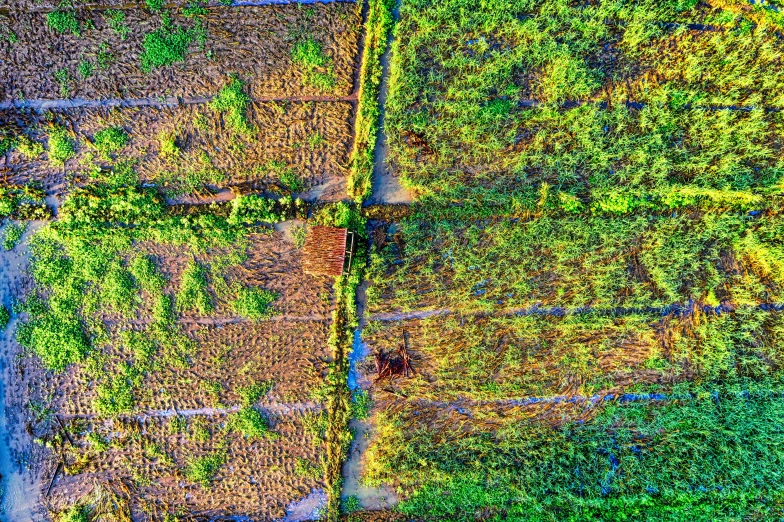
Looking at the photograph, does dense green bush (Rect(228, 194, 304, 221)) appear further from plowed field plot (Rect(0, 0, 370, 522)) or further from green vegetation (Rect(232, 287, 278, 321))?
green vegetation (Rect(232, 287, 278, 321))

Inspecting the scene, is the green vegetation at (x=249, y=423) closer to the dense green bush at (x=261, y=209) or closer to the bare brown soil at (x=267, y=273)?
the bare brown soil at (x=267, y=273)

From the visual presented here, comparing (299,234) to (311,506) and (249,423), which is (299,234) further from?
(311,506)

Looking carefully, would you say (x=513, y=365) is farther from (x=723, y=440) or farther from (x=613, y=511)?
(x=723, y=440)

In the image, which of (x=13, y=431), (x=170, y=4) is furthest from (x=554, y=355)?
(x=13, y=431)

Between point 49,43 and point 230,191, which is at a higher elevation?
point 49,43

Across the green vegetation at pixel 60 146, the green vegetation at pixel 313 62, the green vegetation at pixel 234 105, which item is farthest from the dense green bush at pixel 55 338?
the green vegetation at pixel 313 62

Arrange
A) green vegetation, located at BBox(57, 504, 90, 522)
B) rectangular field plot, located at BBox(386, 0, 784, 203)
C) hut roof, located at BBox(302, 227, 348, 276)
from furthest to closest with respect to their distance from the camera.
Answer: rectangular field plot, located at BBox(386, 0, 784, 203)
green vegetation, located at BBox(57, 504, 90, 522)
hut roof, located at BBox(302, 227, 348, 276)

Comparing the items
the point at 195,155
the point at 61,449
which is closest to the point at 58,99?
the point at 195,155

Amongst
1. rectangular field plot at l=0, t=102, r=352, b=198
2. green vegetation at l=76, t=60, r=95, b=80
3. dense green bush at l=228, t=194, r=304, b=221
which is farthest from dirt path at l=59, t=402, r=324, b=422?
green vegetation at l=76, t=60, r=95, b=80
